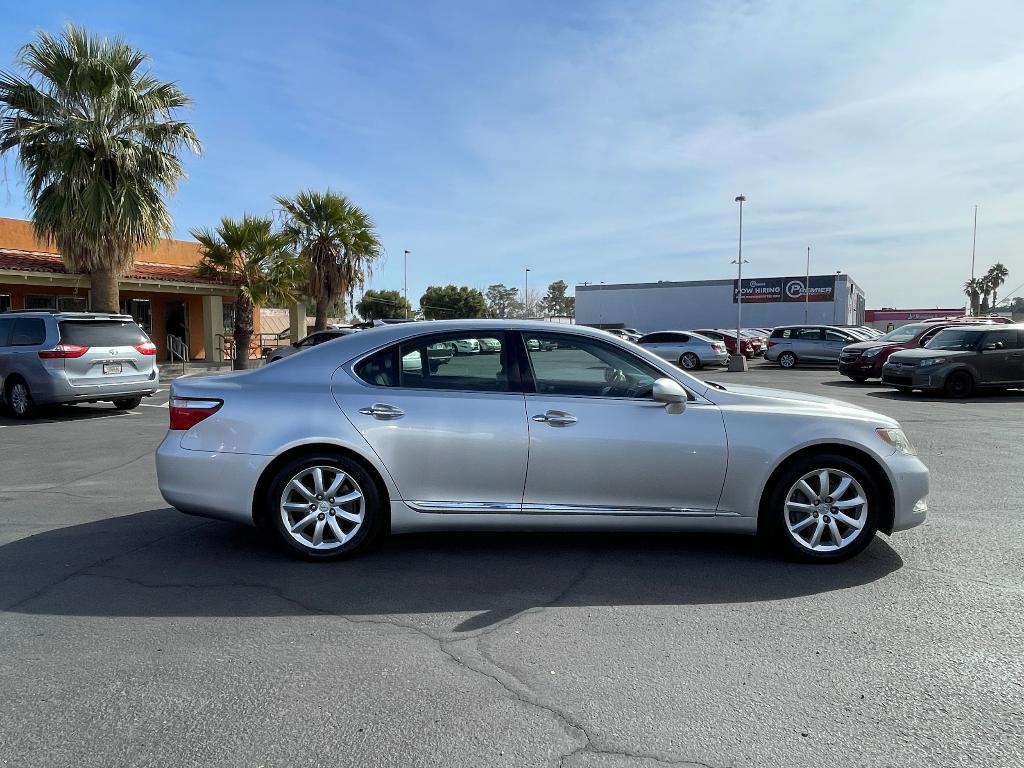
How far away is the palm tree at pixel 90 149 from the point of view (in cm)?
1619

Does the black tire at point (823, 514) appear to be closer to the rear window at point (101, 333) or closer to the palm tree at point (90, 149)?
the rear window at point (101, 333)

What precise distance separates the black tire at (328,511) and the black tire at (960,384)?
46.0ft

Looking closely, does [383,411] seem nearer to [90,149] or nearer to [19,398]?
[19,398]

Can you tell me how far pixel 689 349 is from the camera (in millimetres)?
26281

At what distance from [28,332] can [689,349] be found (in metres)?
20.4

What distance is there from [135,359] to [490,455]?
31.4 feet

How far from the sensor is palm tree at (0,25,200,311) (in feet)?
53.1

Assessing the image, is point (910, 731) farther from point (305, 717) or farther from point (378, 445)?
point (378, 445)

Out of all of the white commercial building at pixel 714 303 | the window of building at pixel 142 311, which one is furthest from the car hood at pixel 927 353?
the white commercial building at pixel 714 303

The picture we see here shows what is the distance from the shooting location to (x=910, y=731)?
2.80m

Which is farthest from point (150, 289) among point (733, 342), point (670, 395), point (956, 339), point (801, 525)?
point (733, 342)

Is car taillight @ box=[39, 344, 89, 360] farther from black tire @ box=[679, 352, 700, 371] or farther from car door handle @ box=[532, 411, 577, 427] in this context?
black tire @ box=[679, 352, 700, 371]

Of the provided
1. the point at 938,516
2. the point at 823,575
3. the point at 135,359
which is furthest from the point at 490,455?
the point at 135,359

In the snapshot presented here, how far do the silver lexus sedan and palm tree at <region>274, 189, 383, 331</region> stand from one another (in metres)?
21.9
